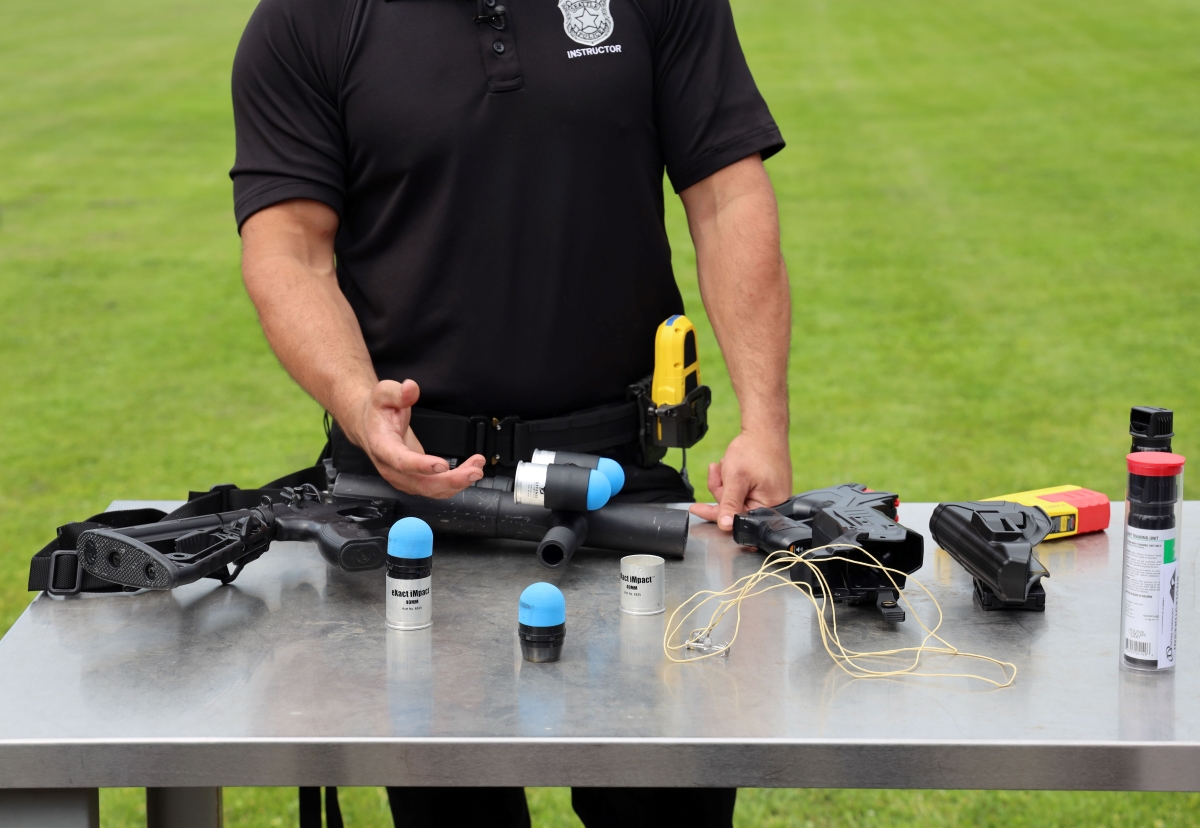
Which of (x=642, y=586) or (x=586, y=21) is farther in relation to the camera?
(x=586, y=21)

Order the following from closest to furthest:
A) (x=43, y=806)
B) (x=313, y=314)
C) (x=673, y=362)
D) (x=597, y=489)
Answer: (x=43, y=806) < (x=597, y=489) < (x=313, y=314) < (x=673, y=362)

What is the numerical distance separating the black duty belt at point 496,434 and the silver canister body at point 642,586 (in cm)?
48

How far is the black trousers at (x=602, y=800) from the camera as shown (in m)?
2.10

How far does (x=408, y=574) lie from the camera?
1784 mm

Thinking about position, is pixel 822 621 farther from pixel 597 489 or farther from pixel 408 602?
pixel 408 602

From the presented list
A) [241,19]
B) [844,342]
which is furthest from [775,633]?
[241,19]

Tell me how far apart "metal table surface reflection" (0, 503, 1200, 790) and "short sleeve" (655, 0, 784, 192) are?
94 cm

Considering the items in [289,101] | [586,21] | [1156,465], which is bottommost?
[1156,465]

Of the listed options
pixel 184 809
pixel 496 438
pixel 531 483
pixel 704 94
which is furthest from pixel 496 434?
pixel 184 809

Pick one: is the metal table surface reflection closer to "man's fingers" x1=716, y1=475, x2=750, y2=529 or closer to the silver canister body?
the silver canister body

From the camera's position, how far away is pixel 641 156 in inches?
92.4

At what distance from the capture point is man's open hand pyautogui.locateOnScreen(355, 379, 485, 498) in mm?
1868

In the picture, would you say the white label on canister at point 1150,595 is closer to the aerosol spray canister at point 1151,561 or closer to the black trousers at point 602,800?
the aerosol spray canister at point 1151,561

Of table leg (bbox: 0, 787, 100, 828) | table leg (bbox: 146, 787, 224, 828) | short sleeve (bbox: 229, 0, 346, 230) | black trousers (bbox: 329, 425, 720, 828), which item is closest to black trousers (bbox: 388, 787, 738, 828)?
black trousers (bbox: 329, 425, 720, 828)
